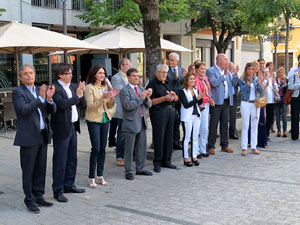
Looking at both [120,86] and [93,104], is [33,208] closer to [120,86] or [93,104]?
[93,104]

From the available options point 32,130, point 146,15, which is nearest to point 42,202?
point 32,130

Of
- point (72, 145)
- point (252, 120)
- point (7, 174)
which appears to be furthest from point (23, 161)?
point (252, 120)

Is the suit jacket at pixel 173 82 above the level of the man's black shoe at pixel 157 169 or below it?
above

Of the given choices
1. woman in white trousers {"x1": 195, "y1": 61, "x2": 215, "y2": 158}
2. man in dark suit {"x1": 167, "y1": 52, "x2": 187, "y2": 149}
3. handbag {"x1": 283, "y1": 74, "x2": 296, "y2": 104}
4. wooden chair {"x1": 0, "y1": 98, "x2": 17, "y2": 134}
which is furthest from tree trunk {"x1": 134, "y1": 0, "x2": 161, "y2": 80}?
wooden chair {"x1": 0, "y1": 98, "x2": 17, "y2": 134}

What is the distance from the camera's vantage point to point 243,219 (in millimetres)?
5082

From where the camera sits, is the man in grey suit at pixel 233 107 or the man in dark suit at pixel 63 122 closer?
the man in dark suit at pixel 63 122

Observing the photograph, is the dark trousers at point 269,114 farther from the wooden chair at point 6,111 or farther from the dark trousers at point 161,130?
the wooden chair at point 6,111

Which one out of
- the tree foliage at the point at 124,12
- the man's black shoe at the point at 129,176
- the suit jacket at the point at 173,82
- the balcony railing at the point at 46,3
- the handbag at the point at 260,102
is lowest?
the man's black shoe at the point at 129,176

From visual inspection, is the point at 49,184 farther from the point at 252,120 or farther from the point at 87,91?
the point at 252,120

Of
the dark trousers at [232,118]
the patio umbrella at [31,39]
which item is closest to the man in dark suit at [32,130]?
the patio umbrella at [31,39]

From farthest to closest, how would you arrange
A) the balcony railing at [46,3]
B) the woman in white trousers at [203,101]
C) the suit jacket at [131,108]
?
the balcony railing at [46,3], the woman in white trousers at [203,101], the suit jacket at [131,108]

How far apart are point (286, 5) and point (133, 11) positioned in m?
5.73

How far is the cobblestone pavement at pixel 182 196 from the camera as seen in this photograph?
517 centimetres

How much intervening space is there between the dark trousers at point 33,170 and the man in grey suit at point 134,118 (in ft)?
5.83
